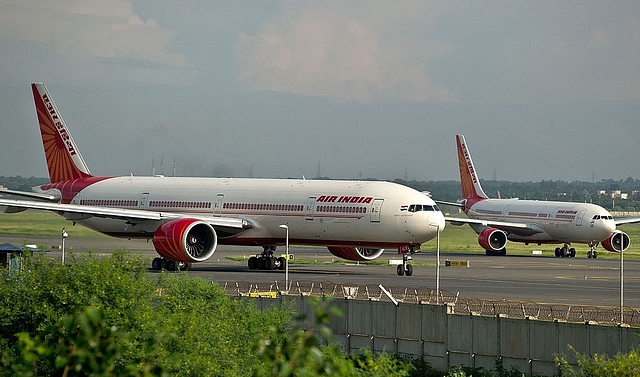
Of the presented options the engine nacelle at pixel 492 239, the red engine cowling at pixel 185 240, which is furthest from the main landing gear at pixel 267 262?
the engine nacelle at pixel 492 239

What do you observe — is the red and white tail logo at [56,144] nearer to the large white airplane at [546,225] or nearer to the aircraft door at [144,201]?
the aircraft door at [144,201]

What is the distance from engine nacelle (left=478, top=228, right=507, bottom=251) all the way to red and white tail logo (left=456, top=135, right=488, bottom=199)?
1871 cm

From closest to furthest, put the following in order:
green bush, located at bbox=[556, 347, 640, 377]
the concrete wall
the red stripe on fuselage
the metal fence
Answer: green bush, located at bbox=[556, 347, 640, 377]
the concrete wall
the metal fence
the red stripe on fuselage

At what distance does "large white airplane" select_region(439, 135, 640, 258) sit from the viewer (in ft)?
297

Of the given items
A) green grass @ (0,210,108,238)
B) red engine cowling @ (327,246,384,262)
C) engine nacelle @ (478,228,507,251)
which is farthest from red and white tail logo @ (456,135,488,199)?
red engine cowling @ (327,246,384,262)

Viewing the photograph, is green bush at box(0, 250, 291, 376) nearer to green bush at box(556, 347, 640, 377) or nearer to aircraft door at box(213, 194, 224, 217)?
green bush at box(556, 347, 640, 377)

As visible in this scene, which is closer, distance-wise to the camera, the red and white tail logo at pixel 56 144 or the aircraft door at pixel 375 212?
the aircraft door at pixel 375 212

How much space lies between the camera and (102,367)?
11961 millimetres

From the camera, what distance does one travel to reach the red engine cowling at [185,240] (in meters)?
60.2

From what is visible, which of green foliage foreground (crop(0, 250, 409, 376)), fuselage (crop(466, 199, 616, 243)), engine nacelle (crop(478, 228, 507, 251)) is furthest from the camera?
engine nacelle (crop(478, 228, 507, 251))

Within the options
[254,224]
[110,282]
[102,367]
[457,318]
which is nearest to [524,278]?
[254,224]

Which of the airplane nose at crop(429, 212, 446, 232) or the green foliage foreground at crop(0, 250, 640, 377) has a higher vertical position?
the airplane nose at crop(429, 212, 446, 232)

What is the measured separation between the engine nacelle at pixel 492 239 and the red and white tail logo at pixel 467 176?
18707 mm

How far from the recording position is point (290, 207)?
6325 centimetres
